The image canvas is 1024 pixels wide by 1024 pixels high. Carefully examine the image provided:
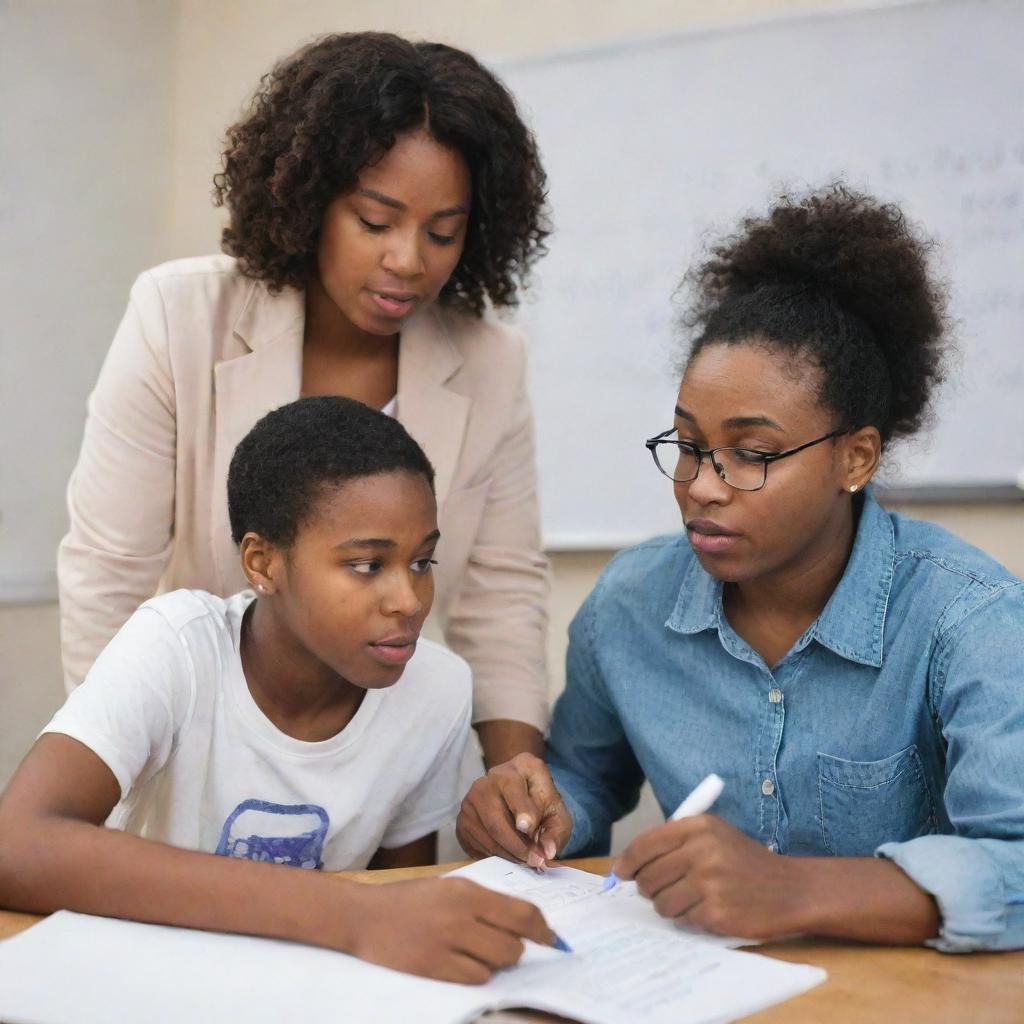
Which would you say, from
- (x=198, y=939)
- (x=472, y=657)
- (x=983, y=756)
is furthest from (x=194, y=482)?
(x=983, y=756)

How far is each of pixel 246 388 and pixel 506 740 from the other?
603mm

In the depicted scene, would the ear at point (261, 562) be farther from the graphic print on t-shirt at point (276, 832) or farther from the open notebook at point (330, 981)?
the open notebook at point (330, 981)

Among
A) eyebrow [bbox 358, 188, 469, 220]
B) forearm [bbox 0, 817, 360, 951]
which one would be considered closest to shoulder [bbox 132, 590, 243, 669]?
forearm [bbox 0, 817, 360, 951]

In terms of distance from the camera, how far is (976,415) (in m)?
Answer: 2.37

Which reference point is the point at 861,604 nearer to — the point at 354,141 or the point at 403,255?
the point at 403,255

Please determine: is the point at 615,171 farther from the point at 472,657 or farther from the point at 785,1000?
the point at 785,1000

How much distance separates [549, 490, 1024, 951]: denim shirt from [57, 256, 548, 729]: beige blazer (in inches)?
9.5

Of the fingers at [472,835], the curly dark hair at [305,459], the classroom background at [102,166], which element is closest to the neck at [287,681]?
the curly dark hair at [305,459]

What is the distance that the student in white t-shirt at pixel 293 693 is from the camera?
1.35 metres

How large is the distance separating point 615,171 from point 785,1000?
2106 mm

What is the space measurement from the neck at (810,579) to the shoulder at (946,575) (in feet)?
0.21

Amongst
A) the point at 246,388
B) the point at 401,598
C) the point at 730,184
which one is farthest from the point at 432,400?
the point at 730,184

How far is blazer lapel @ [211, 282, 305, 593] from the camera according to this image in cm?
178

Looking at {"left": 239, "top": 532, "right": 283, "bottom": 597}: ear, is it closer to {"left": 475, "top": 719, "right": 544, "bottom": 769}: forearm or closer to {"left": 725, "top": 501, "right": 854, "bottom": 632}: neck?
{"left": 475, "top": 719, "right": 544, "bottom": 769}: forearm
